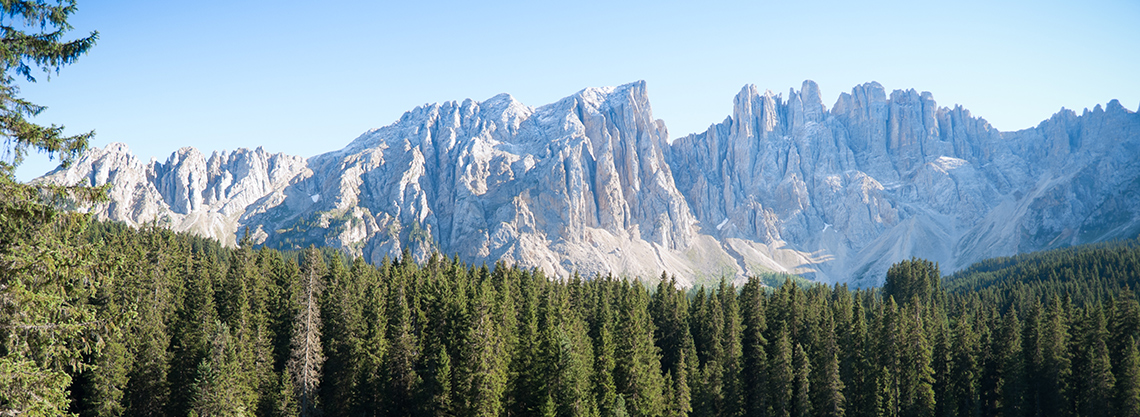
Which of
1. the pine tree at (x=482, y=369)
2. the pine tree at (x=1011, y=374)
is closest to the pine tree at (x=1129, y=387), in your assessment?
the pine tree at (x=1011, y=374)

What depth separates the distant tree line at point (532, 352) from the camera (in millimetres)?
50375

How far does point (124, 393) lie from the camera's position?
51625 mm

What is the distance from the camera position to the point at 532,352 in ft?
181

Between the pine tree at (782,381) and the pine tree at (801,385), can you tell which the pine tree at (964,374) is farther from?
the pine tree at (782,381)

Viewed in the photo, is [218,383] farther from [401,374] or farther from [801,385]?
[801,385]

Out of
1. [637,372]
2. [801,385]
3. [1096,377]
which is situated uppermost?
[1096,377]

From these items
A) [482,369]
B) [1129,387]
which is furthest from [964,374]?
[482,369]

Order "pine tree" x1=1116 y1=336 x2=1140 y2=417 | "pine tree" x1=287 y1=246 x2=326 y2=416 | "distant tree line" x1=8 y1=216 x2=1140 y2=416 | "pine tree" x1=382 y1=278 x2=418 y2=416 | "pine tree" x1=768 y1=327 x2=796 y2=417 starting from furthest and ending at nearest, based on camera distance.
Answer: "pine tree" x1=768 y1=327 x2=796 y2=417, "pine tree" x1=1116 y1=336 x2=1140 y2=417, "pine tree" x1=382 y1=278 x2=418 y2=416, "pine tree" x1=287 y1=246 x2=326 y2=416, "distant tree line" x1=8 y1=216 x2=1140 y2=416

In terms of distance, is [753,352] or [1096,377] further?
[753,352]

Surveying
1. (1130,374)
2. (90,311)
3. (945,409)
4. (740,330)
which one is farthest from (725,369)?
(90,311)

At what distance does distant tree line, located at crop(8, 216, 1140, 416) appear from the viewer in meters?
50.4

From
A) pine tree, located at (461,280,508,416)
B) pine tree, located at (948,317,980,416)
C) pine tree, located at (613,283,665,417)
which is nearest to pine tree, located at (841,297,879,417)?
pine tree, located at (948,317,980,416)

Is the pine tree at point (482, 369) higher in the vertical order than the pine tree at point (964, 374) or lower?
lower

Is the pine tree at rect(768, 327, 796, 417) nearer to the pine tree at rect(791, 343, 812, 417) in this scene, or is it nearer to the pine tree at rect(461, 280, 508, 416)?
the pine tree at rect(791, 343, 812, 417)
